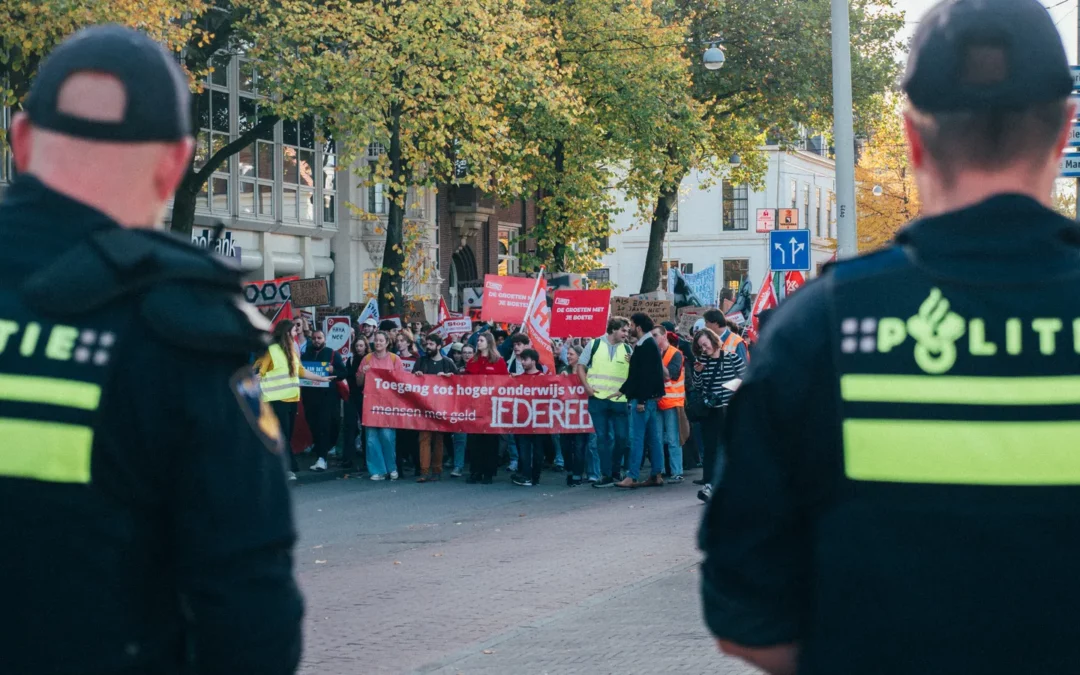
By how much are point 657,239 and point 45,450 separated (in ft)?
141

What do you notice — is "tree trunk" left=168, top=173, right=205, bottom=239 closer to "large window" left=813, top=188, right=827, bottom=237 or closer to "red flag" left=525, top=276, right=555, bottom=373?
"red flag" left=525, top=276, right=555, bottom=373

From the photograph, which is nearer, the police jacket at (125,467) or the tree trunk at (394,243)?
the police jacket at (125,467)

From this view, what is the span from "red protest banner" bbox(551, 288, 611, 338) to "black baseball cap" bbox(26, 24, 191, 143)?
18544 mm

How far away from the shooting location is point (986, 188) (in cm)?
222

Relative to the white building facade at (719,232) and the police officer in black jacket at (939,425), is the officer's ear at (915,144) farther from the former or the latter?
the white building facade at (719,232)

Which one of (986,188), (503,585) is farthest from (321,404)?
(986,188)

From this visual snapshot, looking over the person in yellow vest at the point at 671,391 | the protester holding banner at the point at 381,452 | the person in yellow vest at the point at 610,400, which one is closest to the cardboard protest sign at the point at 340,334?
the protester holding banner at the point at 381,452

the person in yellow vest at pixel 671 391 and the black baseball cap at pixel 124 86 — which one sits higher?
the black baseball cap at pixel 124 86

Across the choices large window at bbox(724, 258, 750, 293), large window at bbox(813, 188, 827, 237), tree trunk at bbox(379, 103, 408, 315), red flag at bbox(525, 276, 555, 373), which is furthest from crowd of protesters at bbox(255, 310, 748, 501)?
large window at bbox(813, 188, 827, 237)

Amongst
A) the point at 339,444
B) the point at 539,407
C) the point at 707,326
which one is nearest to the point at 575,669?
the point at 707,326

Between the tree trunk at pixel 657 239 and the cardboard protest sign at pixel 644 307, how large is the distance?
16.8m

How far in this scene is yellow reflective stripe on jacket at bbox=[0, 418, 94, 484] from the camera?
2143mm

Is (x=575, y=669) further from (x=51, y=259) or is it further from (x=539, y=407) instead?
(x=539, y=407)

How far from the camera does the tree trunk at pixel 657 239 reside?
145ft
